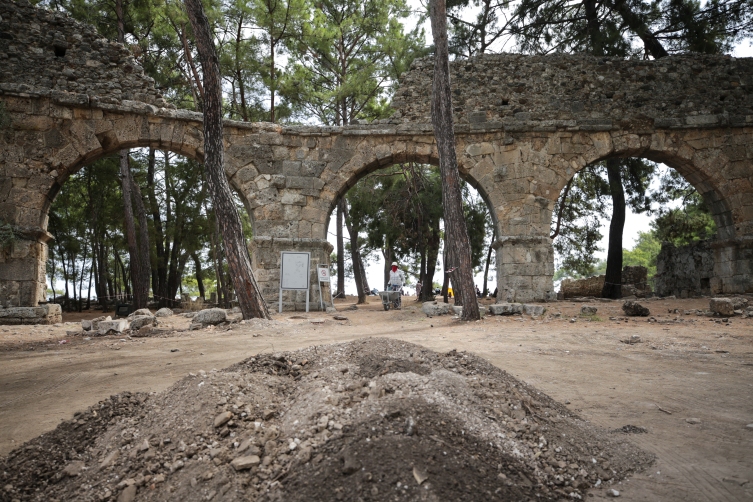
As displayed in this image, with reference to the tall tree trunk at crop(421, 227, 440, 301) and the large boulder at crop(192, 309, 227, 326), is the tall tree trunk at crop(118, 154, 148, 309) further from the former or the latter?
the tall tree trunk at crop(421, 227, 440, 301)

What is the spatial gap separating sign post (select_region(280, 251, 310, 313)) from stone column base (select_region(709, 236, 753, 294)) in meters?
8.75

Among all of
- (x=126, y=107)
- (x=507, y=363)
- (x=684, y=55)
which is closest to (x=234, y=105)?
(x=126, y=107)

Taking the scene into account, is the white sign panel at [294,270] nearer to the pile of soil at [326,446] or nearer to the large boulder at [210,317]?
the large boulder at [210,317]

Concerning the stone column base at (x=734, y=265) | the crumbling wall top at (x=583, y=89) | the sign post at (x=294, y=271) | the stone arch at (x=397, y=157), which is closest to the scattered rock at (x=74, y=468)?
the sign post at (x=294, y=271)

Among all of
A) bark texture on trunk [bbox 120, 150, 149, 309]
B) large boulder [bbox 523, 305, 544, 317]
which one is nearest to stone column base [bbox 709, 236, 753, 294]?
large boulder [bbox 523, 305, 544, 317]

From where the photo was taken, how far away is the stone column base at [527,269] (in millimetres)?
9188

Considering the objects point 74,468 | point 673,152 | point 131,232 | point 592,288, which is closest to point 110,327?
point 74,468

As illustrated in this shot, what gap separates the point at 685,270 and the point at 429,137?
7890 millimetres

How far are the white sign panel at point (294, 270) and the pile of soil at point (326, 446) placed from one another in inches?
242

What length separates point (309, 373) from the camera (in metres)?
2.91

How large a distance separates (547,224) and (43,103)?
33.1 ft

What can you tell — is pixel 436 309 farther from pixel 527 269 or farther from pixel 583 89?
pixel 583 89

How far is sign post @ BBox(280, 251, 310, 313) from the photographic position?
28.8ft

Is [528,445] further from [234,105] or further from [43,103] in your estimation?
[234,105]
